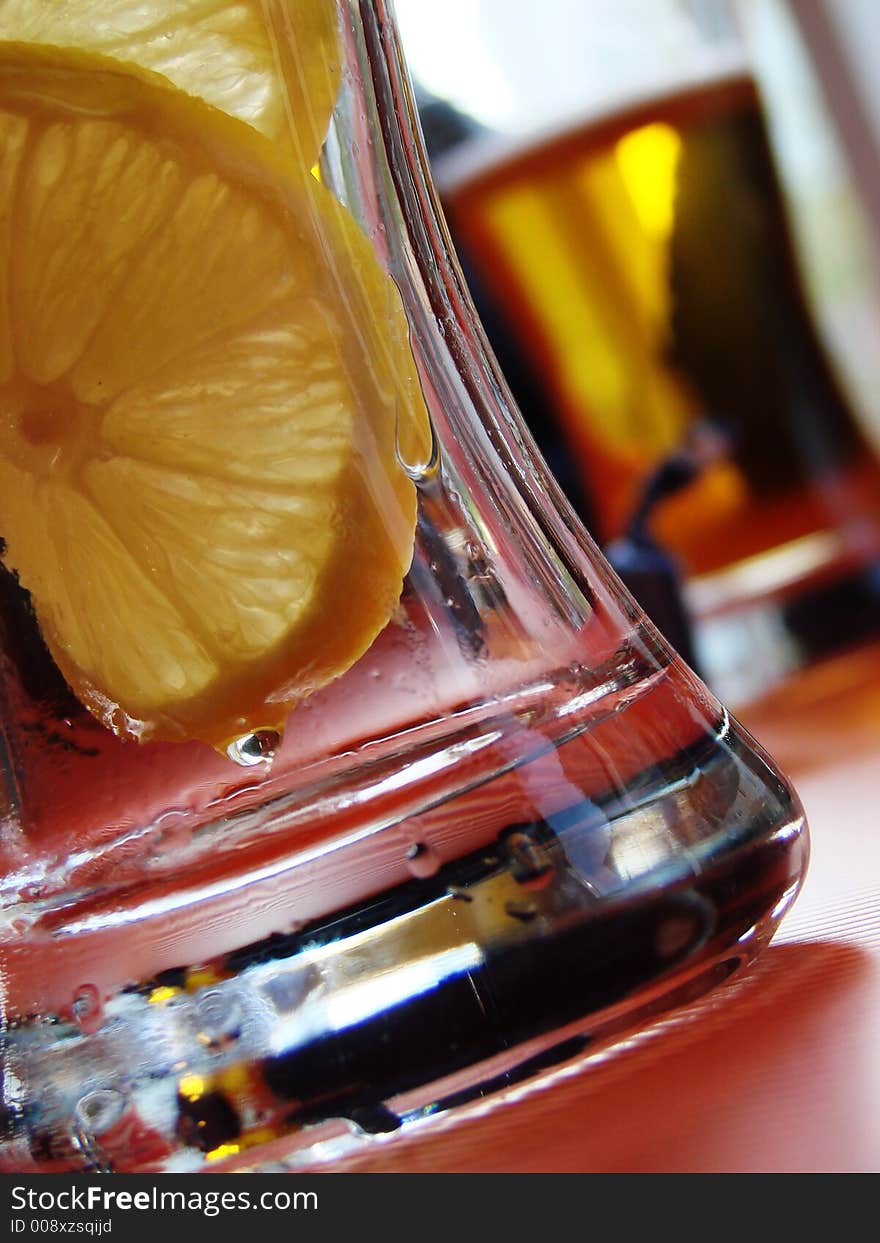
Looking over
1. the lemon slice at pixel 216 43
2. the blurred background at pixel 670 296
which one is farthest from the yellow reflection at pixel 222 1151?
the blurred background at pixel 670 296

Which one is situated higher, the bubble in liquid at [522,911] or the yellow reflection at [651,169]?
the yellow reflection at [651,169]

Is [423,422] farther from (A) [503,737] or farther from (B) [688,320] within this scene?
(B) [688,320]

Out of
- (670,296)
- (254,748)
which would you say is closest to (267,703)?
(254,748)

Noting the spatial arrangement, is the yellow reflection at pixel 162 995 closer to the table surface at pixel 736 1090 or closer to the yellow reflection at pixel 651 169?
the table surface at pixel 736 1090

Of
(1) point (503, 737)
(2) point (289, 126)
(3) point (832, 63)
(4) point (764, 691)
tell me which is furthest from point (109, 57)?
(3) point (832, 63)

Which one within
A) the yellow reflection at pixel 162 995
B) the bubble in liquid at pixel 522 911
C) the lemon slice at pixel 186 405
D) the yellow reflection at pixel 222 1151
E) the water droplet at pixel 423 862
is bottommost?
the yellow reflection at pixel 222 1151
